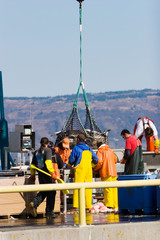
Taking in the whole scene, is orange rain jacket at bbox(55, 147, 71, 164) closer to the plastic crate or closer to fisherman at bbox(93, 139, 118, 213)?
fisherman at bbox(93, 139, 118, 213)

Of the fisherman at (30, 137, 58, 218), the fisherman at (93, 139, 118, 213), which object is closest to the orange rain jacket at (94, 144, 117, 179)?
the fisherman at (93, 139, 118, 213)

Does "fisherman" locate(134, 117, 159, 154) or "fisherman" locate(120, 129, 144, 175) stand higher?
"fisherman" locate(134, 117, 159, 154)

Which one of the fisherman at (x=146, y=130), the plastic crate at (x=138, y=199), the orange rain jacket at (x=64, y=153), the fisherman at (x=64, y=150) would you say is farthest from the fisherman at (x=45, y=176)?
the fisherman at (x=146, y=130)

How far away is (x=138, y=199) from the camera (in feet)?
42.9

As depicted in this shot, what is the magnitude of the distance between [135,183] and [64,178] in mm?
4317

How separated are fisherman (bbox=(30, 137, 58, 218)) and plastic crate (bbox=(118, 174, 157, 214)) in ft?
3.92

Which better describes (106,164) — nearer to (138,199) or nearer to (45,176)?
(45,176)

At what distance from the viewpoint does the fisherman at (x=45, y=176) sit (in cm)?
1332

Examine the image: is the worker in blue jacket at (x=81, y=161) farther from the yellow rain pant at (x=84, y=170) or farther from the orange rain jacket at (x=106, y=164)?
the orange rain jacket at (x=106, y=164)

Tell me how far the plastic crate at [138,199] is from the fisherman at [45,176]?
1.20m

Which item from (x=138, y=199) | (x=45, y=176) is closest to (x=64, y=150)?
(x=45, y=176)

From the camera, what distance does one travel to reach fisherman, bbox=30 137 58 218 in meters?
13.3

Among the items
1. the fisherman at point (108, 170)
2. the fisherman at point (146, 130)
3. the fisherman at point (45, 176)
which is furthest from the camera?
the fisherman at point (146, 130)

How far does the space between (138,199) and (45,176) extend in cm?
168
